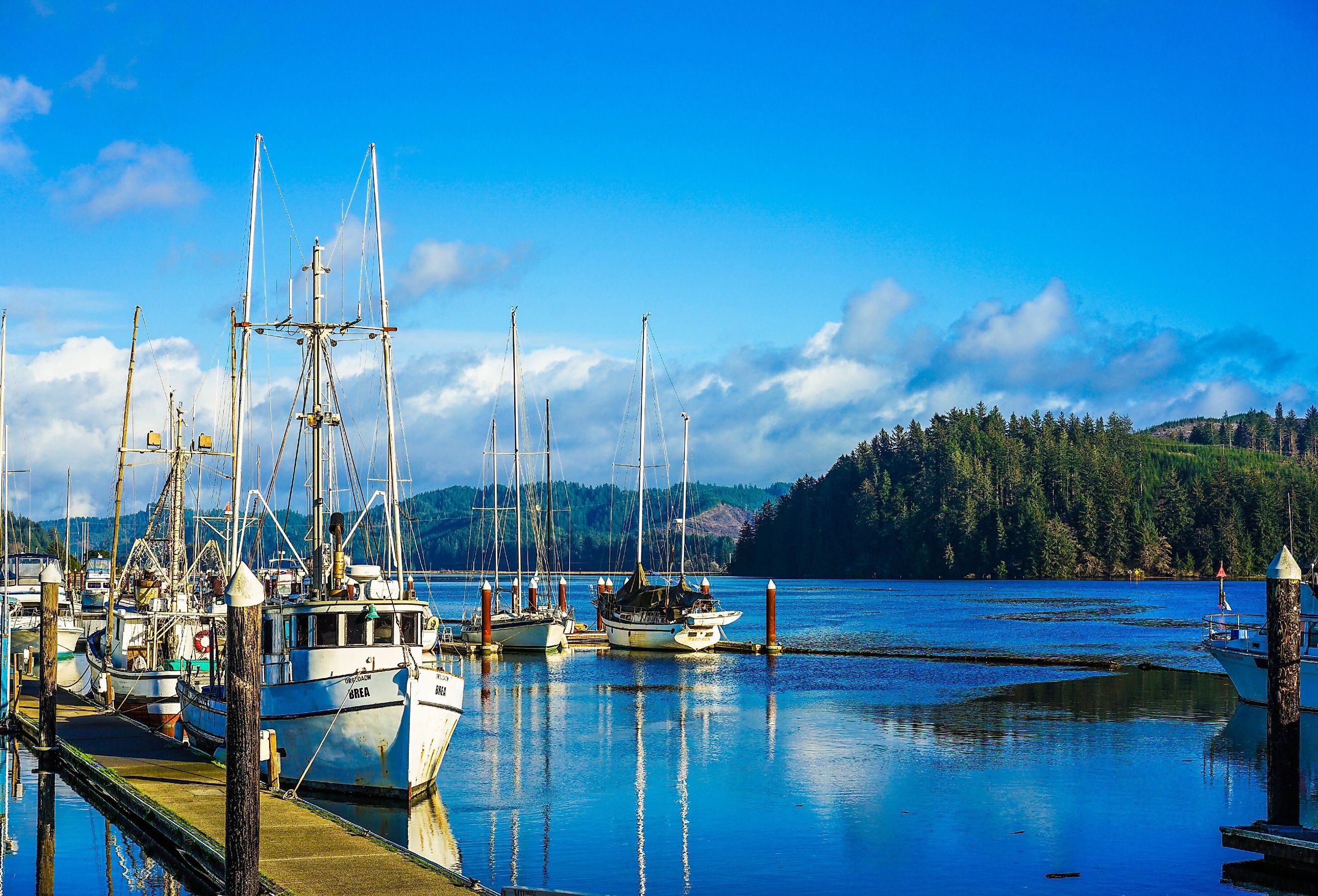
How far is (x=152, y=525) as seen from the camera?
50.2 m

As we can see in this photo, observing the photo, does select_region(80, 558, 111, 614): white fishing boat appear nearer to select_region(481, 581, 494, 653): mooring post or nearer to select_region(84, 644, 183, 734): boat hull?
select_region(84, 644, 183, 734): boat hull

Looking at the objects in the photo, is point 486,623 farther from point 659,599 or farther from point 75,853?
point 75,853

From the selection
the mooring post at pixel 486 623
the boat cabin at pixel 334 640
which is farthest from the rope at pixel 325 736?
the mooring post at pixel 486 623

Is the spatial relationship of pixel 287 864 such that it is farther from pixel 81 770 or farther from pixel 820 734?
pixel 820 734

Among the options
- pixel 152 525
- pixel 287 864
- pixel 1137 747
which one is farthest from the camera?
pixel 152 525

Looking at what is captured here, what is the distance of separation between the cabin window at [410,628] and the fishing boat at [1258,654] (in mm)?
22898

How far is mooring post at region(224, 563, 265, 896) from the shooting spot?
1764 cm

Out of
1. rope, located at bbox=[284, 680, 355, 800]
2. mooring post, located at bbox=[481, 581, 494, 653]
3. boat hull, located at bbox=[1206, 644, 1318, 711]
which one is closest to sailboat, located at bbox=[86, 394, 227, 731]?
rope, located at bbox=[284, 680, 355, 800]

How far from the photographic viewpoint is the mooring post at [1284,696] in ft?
69.1

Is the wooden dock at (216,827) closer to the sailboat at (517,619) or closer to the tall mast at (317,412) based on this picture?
the tall mast at (317,412)

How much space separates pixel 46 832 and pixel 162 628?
650 inches

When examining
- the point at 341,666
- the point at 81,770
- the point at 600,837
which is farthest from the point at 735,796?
the point at 81,770

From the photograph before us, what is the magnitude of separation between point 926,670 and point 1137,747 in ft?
87.1

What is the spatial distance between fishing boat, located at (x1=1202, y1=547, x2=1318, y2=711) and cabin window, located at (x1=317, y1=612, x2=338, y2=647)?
24.7 metres
